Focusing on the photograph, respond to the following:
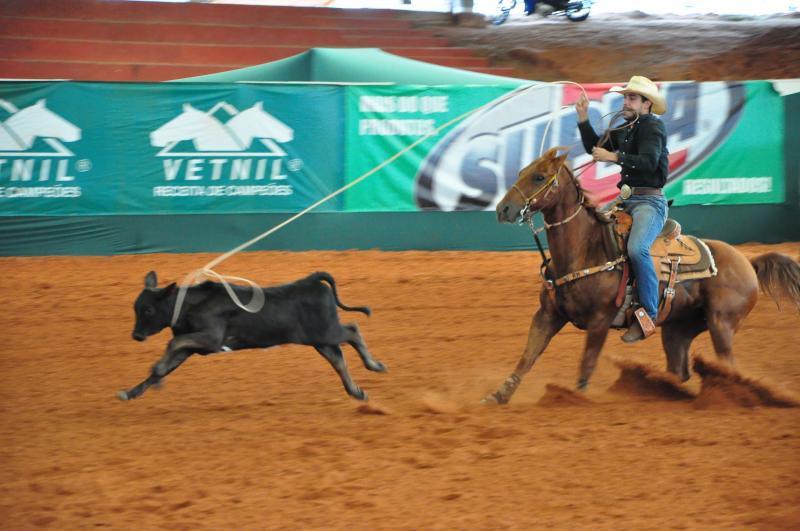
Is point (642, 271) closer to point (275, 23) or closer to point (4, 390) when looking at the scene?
point (4, 390)

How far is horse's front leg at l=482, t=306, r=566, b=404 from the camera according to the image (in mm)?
7367

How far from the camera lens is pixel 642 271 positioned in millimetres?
7238

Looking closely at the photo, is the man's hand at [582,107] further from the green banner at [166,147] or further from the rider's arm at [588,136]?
the green banner at [166,147]

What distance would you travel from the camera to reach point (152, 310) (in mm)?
6797

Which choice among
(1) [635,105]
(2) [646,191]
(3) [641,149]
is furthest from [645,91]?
(2) [646,191]

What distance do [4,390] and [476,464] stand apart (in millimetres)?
4213

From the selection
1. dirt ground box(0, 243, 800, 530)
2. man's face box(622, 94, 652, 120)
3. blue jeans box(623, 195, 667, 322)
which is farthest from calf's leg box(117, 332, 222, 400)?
man's face box(622, 94, 652, 120)

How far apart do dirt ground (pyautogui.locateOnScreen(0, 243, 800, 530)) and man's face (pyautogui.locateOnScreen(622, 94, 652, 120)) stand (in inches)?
79.2

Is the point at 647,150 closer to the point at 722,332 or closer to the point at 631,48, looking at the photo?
the point at 722,332

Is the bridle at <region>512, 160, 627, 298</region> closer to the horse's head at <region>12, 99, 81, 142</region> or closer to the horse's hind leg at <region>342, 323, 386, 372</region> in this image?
the horse's hind leg at <region>342, 323, 386, 372</region>

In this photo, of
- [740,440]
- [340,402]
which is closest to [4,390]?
[340,402]

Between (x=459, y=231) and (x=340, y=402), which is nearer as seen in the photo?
(x=340, y=402)

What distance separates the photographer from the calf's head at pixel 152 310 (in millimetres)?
6793

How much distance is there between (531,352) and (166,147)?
847 centimetres
